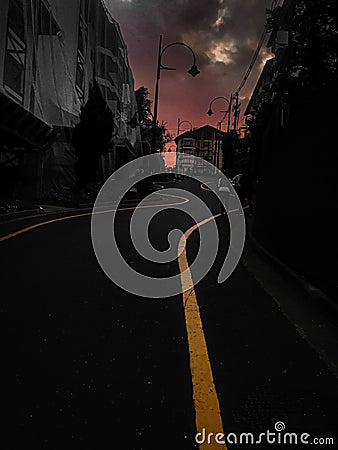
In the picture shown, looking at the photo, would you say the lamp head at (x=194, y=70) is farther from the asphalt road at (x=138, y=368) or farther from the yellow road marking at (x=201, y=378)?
the yellow road marking at (x=201, y=378)

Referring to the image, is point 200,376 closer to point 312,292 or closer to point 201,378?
point 201,378

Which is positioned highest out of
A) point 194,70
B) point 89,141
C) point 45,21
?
point 194,70

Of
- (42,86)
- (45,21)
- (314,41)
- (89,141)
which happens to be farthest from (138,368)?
(45,21)

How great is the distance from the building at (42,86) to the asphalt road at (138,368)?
10.9 metres

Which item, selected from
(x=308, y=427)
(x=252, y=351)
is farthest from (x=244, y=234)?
(x=308, y=427)

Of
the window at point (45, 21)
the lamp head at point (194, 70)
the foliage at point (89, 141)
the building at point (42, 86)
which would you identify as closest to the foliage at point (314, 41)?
the building at point (42, 86)

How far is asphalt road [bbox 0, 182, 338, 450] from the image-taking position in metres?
2.89

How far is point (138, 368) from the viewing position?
Answer: 379 centimetres

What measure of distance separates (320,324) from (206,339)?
1329mm

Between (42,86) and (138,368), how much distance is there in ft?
72.0

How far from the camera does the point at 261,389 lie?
350 centimetres

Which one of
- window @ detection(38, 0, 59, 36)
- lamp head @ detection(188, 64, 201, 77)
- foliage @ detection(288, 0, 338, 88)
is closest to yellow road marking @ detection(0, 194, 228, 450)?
foliage @ detection(288, 0, 338, 88)

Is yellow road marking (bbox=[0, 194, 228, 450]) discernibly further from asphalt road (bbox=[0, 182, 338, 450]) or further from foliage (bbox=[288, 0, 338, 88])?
foliage (bbox=[288, 0, 338, 88])

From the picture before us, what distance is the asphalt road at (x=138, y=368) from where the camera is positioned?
114 inches
